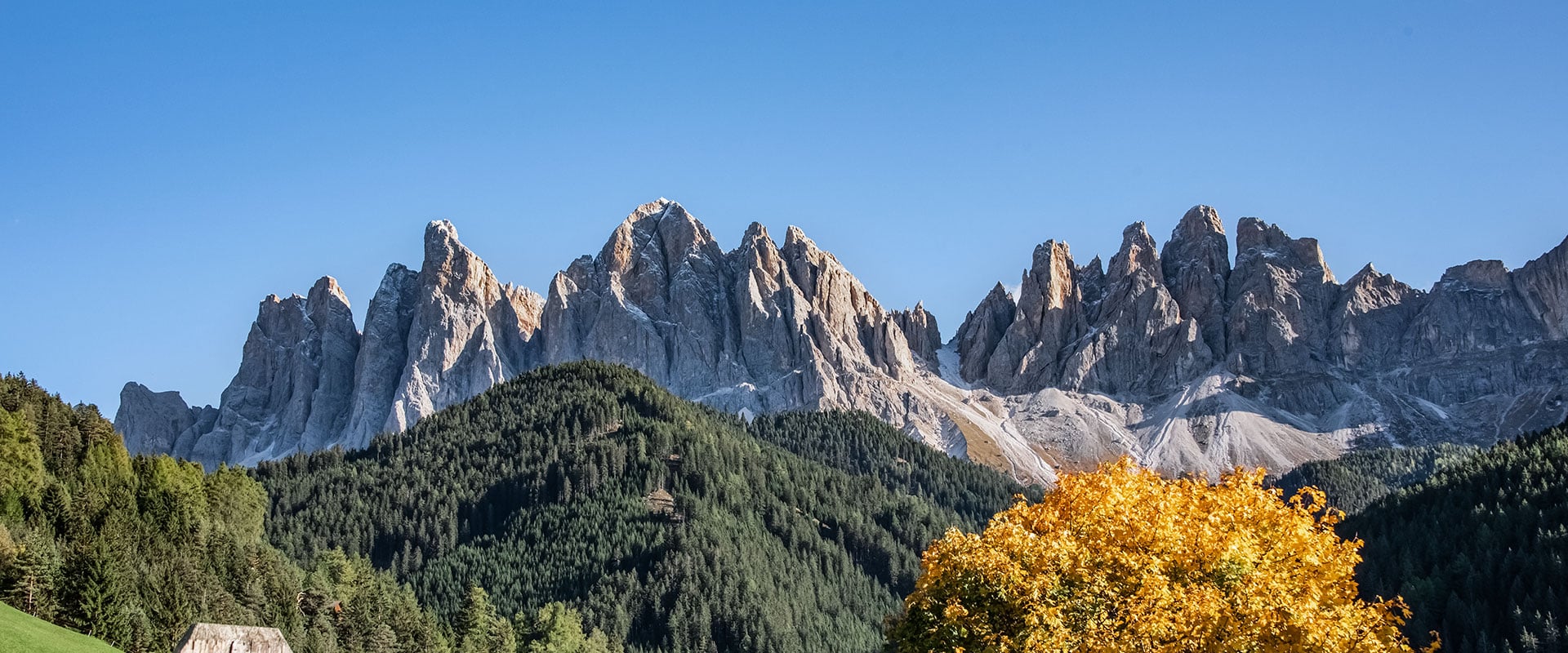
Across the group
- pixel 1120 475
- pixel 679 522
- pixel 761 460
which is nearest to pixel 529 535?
pixel 679 522

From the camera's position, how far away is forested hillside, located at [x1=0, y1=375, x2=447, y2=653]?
54.0 meters

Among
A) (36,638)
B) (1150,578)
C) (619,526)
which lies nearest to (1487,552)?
(1150,578)

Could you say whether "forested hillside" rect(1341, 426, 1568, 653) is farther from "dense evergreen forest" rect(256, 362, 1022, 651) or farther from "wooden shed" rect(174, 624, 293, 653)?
"wooden shed" rect(174, 624, 293, 653)

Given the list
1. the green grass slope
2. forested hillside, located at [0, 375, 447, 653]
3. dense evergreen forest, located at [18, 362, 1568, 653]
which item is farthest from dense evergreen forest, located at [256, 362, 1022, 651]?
the green grass slope

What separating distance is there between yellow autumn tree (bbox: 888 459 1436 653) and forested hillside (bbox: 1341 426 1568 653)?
69.9m

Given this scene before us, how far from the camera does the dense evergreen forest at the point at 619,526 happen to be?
483 feet

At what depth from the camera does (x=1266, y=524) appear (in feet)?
104

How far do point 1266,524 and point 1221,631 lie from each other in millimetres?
4604

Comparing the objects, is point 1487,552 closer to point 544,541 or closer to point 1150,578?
point 1150,578

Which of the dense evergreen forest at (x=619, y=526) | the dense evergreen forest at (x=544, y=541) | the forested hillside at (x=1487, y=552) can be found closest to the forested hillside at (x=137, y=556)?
the dense evergreen forest at (x=544, y=541)

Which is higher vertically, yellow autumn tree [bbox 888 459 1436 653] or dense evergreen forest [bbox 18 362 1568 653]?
dense evergreen forest [bbox 18 362 1568 653]

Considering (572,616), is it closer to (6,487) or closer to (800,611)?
(800,611)

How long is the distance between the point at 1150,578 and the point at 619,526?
134m

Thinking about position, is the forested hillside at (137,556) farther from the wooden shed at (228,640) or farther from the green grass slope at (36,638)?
the wooden shed at (228,640)
